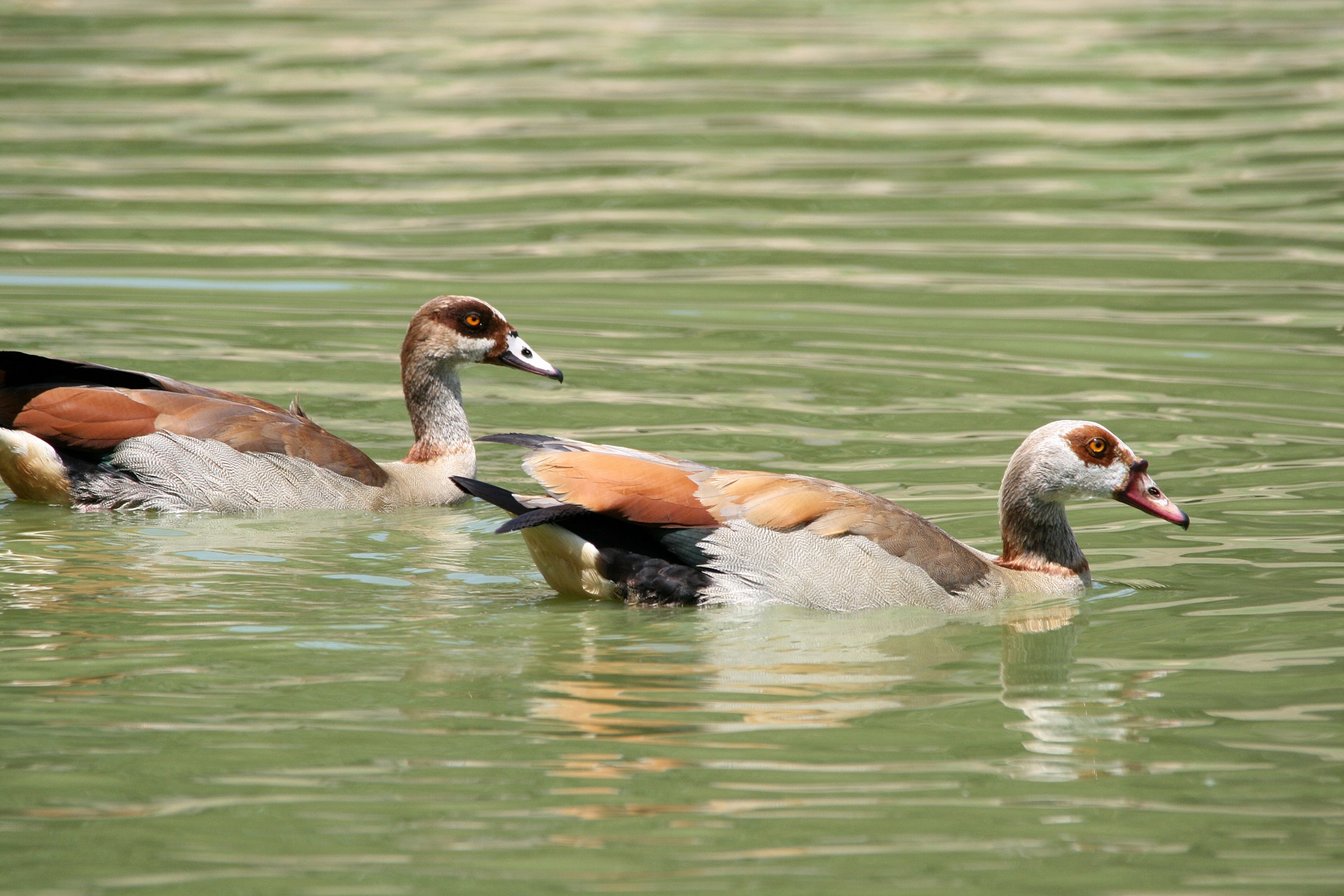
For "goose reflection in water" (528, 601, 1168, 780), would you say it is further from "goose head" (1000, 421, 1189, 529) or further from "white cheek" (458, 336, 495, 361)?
"white cheek" (458, 336, 495, 361)

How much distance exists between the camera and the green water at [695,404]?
581cm

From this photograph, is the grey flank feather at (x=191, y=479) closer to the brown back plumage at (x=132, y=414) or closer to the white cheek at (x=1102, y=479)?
the brown back plumage at (x=132, y=414)

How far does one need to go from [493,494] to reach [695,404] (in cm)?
407

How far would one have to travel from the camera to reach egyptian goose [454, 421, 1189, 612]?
319 inches

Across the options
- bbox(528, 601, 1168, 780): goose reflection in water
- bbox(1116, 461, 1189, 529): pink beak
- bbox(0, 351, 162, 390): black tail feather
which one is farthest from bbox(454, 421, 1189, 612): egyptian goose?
bbox(0, 351, 162, 390): black tail feather

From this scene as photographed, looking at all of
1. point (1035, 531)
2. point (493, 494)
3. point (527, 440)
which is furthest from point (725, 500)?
point (1035, 531)

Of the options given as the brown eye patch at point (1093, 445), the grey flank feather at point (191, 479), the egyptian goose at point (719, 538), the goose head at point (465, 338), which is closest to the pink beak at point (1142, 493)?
the brown eye patch at point (1093, 445)

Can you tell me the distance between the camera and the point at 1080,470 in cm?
876

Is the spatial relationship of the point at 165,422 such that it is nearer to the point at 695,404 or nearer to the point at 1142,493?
the point at 695,404

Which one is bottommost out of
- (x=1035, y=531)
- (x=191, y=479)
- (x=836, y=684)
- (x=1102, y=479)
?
(x=836, y=684)

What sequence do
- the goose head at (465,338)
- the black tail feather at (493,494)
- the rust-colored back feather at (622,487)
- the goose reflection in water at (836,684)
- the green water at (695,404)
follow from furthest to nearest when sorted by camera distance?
the goose head at (465,338)
the rust-colored back feather at (622,487)
the black tail feather at (493,494)
the goose reflection in water at (836,684)
the green water at (695,404)

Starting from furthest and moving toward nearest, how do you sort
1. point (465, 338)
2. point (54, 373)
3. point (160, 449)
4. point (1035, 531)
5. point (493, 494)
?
point (465, 338), point (54, 373), point (160, 449), point (1035, 531), point (493, 494)

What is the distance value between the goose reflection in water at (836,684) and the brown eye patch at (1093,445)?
79 cm

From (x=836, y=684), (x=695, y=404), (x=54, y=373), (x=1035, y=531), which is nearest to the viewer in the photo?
(x=836, y=684)
